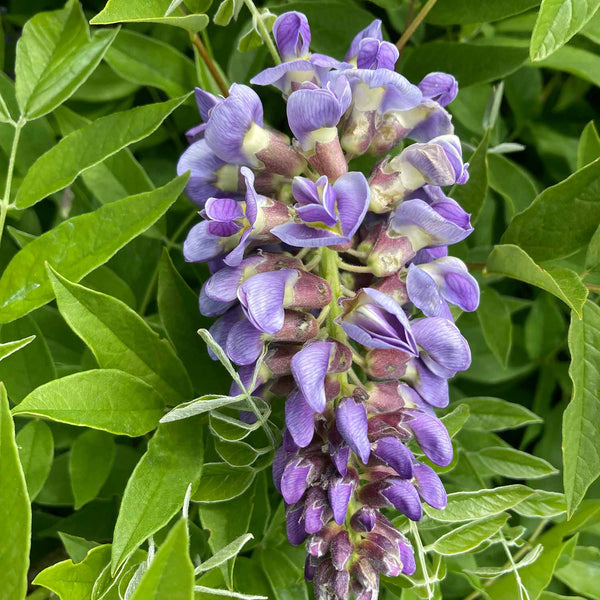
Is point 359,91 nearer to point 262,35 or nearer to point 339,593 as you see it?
point 262,35

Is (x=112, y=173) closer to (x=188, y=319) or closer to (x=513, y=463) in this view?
(x=188, y=319)

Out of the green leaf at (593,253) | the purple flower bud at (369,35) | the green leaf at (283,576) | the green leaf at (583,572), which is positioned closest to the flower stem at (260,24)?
the purple flower bud at (369,35)

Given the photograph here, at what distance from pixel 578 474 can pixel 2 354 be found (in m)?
0.75

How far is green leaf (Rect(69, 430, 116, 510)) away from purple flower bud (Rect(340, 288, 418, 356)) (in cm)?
53

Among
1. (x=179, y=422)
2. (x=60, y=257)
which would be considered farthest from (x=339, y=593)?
(x=60, y=257)

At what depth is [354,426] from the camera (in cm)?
81

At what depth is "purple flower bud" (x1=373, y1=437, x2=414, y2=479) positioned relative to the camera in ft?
2.69

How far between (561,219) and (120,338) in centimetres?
66

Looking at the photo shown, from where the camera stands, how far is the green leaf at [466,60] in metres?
1.19

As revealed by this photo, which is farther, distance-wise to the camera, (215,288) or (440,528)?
(440,528)

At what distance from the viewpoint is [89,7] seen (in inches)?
54.5

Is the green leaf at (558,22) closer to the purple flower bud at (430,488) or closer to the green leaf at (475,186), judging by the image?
the green leaf at (475,186)

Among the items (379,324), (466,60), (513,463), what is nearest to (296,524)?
(379,324)

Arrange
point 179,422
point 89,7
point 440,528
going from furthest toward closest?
point 89,7
point 440,528
point 179,422
